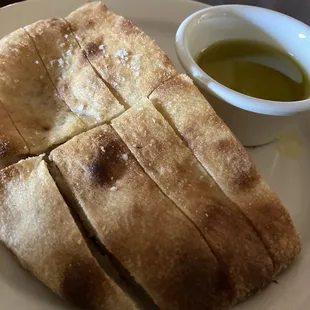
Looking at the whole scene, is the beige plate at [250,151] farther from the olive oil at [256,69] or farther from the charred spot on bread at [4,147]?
the charred spot on bread at [4,147]

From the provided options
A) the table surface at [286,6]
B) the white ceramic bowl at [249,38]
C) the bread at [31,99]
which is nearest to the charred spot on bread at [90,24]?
the bread at [31,99]

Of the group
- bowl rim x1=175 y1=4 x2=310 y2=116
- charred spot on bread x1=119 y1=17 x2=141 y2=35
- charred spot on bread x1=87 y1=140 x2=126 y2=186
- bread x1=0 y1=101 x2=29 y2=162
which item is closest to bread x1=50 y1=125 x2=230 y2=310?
charred spot on bread x1=87 y1=140 x2=126 y2=186

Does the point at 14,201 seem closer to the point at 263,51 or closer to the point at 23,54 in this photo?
the point at 23,54

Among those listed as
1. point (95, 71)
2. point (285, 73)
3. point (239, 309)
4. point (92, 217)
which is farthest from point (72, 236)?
point (285, 73)

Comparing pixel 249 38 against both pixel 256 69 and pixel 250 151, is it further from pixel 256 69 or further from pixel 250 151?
pixel 250 151

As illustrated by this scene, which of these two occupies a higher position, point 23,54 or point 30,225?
point 23,54

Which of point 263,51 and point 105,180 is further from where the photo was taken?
point 263,51

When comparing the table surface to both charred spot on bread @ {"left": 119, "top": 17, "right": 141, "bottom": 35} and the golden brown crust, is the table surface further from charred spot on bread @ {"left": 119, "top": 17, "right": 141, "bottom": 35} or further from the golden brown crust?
the golden brown crust
